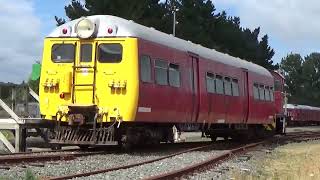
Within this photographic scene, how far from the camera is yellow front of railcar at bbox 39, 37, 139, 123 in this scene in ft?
50.5

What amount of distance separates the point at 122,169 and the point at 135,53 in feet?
13.6

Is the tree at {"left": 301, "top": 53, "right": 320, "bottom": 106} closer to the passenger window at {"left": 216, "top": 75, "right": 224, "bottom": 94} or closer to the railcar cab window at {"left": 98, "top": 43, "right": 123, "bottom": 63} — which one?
the passenger window at {"left": 216, "top": 75, "right": 224, "bottom": 94}

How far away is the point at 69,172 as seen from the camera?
38.7 ft

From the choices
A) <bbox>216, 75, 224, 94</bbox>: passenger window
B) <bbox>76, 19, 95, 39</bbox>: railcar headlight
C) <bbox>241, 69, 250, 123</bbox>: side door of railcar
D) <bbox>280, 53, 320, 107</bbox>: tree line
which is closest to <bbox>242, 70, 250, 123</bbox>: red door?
<bbox>241, 69, 250, 123</bbox>: side door of railcar

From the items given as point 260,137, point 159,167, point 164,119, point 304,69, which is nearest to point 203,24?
point 260,137

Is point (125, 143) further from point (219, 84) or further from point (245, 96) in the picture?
point (245, 96)

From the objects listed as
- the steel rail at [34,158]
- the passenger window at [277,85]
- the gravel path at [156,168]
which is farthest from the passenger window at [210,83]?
the passenger window at [277,85]

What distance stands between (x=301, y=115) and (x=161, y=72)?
57337 millimetres

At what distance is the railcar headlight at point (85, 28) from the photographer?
16031 millimetres

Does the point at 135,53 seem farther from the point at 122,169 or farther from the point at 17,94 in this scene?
the point at 17,94

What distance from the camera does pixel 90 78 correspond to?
1588cm

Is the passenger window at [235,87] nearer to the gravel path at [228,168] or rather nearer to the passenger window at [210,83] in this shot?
the passenger window at [210,83]

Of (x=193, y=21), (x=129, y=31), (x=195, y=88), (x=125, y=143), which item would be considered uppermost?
(x=193, y=21)

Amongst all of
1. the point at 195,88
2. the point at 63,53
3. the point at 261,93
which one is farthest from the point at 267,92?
the point at 63,53
